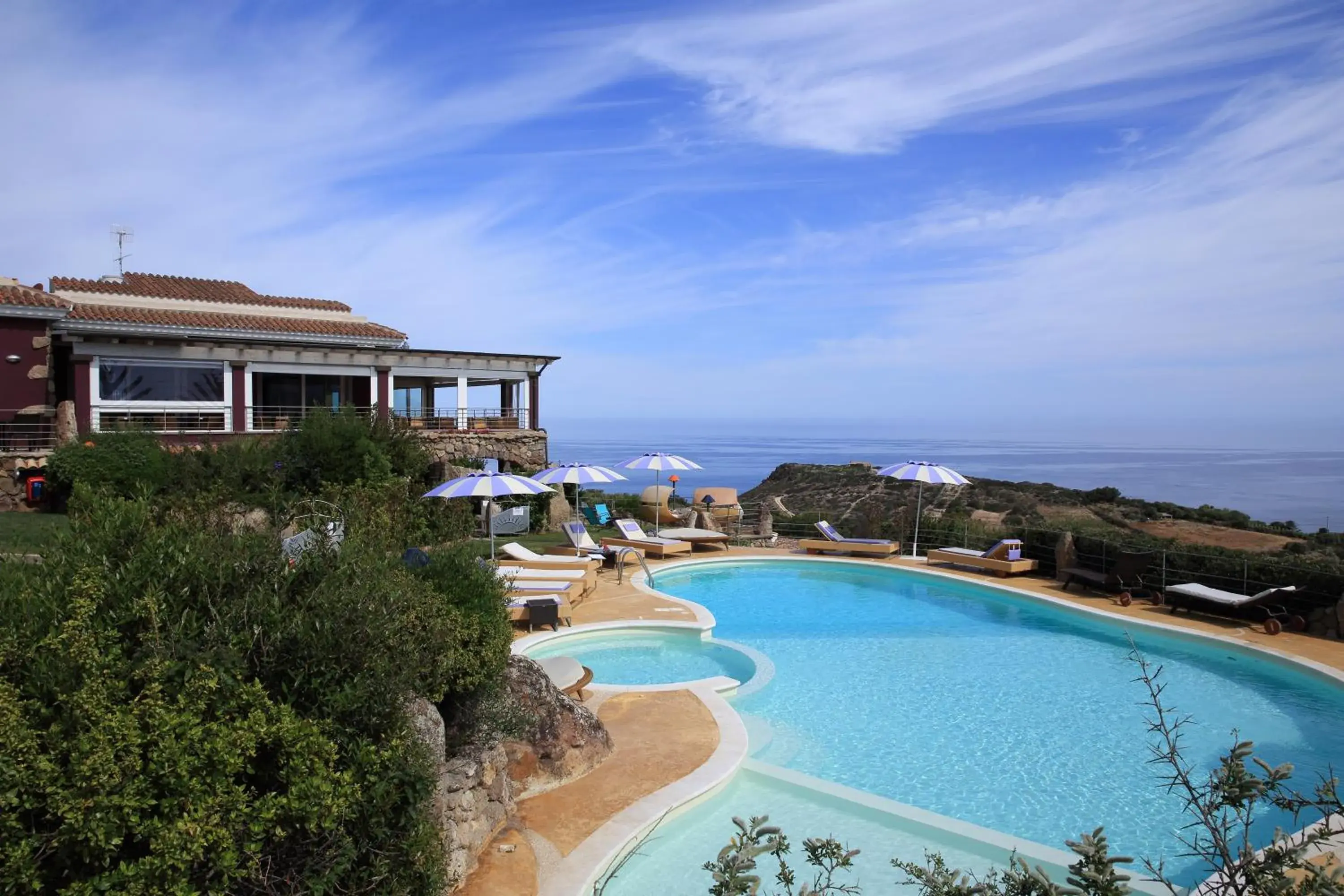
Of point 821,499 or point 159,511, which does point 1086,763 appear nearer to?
point 159,511

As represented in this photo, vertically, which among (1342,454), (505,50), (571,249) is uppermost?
(505,50)

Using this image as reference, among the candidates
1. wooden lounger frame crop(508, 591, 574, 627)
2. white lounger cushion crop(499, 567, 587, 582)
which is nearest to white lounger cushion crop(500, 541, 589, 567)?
white lounger cushion crop(499, 567, 587, 582)

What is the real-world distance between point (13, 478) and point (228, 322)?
7.61 metres

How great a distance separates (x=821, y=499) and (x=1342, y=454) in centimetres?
11022

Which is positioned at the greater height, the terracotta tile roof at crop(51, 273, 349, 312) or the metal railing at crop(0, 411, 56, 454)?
the terracotta tile roof at crop(51, 273, 349, 312)

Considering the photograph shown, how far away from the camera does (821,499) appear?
44344 mm

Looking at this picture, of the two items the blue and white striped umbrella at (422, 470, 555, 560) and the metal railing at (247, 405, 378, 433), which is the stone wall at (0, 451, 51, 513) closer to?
the metal railing at (247, 405, 378, 433)

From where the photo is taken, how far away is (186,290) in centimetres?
2725

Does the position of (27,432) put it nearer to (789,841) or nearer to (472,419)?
(472,419)

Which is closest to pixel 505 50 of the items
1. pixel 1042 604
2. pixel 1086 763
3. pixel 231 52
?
pixel 231 52

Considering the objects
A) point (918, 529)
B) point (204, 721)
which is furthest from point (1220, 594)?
point (204, 721)

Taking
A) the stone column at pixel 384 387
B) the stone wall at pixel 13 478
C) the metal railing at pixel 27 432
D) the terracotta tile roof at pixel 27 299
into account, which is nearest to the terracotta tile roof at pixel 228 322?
the terracotta tile roof at pixel 27 299

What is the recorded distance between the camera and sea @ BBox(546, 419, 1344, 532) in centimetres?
5088

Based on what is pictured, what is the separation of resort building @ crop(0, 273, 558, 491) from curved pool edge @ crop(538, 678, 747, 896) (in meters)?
15.1
